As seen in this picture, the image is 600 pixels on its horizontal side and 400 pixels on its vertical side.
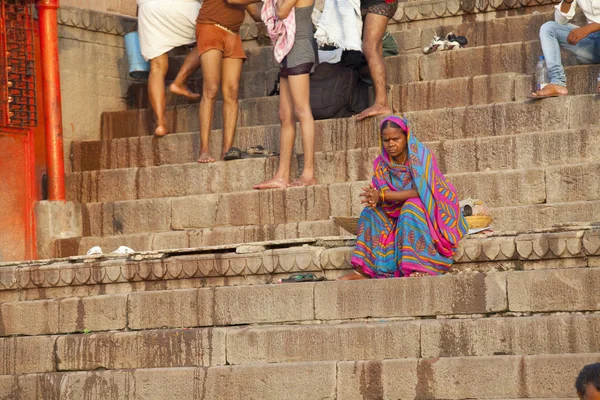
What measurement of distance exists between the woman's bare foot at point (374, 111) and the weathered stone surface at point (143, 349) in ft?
10.6

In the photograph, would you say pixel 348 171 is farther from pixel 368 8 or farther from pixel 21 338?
pixel 21 338

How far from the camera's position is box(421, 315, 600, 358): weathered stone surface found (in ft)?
26.3

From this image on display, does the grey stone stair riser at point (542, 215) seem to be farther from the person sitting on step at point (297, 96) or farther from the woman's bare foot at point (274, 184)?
the woman's bare foot at point (274, 184)

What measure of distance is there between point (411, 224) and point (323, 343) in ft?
3.37

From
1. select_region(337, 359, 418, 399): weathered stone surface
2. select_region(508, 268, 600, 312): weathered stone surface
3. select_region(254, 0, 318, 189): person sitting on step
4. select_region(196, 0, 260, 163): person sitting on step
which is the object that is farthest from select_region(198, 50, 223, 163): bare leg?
select_region(508, 268, 600, 312): weathered stone surface

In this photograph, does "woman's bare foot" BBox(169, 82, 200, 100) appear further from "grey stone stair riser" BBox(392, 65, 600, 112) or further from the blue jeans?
the blue jeans

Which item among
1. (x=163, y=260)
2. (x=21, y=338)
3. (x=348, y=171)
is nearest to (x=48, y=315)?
(x=21, y=338)

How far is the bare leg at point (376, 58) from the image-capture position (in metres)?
11.8

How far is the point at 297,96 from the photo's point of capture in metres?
11.6

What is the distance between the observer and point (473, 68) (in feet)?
40.8

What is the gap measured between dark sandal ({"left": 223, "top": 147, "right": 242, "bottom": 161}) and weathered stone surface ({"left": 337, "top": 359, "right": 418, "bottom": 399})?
397cm

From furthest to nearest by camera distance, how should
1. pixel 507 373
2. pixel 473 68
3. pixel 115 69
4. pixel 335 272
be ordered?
pixel 115 69, pixel 473 68, pixel 335 272, pixel 507 373

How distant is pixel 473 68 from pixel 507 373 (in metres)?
5.03

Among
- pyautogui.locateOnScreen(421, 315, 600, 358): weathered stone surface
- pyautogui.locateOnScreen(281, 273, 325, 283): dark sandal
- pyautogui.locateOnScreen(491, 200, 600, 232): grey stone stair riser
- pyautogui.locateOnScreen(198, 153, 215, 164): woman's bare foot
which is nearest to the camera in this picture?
pyautogui.locateOnScreen(421, 315, 600, 358): weathered stone surface
